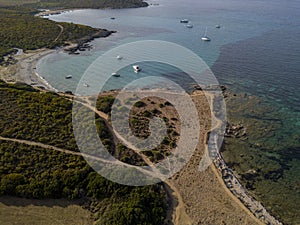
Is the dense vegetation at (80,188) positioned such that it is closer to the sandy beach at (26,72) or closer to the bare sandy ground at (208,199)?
the bare sandy ground at (208,199)

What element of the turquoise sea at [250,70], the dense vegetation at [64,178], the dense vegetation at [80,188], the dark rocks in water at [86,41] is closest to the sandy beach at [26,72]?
the turquoise sea at [250,70]

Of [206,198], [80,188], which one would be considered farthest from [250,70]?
[80,188]

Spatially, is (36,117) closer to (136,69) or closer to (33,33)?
(136,69)

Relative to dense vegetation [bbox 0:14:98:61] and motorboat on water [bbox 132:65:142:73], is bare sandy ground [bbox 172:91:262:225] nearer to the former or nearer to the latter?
motorboat on water [bbox 132:65:142:73]

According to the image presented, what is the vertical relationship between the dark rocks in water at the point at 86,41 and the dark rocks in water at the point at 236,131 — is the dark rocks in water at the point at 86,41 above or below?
above

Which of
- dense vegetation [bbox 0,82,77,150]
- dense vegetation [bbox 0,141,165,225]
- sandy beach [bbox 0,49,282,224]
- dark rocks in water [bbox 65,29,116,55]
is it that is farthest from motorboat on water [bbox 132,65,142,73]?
dense vegetation [bbox 0,141,165,225]

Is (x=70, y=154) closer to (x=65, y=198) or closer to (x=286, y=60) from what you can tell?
(x=65, y=198)
